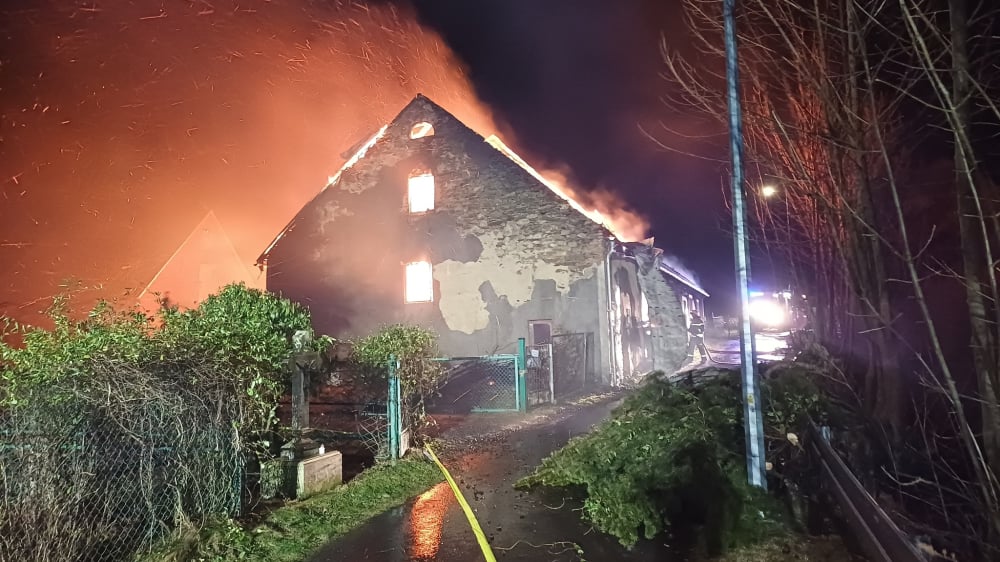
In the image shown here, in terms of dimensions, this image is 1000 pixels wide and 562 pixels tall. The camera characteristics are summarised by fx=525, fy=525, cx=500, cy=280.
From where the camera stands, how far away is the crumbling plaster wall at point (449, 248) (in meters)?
16.0

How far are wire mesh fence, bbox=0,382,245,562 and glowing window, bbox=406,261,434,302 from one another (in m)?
11.9

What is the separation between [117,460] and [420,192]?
46.1 ft

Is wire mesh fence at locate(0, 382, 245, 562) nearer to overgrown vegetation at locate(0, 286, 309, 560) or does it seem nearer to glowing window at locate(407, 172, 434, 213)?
overgrown vegetation at locate(0, 286, 309, 560)

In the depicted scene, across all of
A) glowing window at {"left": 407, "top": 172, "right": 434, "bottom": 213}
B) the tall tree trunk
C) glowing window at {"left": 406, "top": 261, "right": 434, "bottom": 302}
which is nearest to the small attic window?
glowing window at {"left": 407, "top": 172, "right": 434, "bottom": 213}

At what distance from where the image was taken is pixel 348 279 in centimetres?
1795

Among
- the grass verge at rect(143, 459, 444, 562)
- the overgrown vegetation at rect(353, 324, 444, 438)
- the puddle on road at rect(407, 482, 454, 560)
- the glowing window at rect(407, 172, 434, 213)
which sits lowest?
the puddle on road at rect(407, 482, 454, 560)

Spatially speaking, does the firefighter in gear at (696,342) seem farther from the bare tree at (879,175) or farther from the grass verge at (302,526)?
the grass verge at (302,526)

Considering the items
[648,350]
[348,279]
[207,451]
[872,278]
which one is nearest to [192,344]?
[207,451]

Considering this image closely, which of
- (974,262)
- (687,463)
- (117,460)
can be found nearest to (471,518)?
(687,463)

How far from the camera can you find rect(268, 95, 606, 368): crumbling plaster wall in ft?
52.4

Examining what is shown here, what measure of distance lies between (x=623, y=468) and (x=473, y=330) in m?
11.0

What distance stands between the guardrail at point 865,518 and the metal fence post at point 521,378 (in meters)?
7.46

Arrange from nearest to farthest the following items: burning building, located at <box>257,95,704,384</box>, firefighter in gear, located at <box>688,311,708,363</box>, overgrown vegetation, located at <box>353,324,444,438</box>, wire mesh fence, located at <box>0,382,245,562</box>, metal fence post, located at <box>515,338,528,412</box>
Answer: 1. wire mesh fence, located at <box>0,382,245,562</box>
2. overgrown vegetation, located at <box>353,324,444,438</box>
3. metal fence post, located at <box>515,338,528,412</box>
4. burning building, located at <box>257,95,704,384</box>
5. firefighter in gear, located at <box>688,311,708,363</box>

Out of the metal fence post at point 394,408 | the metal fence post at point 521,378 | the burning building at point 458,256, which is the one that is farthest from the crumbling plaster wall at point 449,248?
the metal fence post at point 394,408
